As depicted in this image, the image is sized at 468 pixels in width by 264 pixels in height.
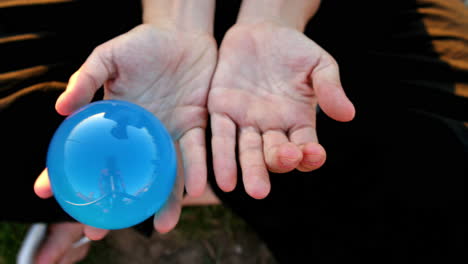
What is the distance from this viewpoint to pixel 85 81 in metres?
1.47

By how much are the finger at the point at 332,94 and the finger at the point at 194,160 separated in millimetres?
530

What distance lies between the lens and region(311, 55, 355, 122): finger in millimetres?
1430

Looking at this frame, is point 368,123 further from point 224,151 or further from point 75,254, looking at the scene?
point 75,254

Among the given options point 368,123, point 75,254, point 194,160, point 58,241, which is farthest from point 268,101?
point 75,254

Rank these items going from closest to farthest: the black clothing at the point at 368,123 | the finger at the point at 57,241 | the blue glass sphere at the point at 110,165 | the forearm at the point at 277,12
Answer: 1. the blue glass sphere at the point at 110,165
2. the black clothing at the point at 368,123
3. the forearm at the point at 277,12
4. the finger at the point at 57,241

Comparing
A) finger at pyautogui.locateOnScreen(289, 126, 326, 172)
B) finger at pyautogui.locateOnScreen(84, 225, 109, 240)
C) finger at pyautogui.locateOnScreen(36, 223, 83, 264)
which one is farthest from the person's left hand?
finger at pyautogui.locateOnScreen(289, 126, 326, 172)

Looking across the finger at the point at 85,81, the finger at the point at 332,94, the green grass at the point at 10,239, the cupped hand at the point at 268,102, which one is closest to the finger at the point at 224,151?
the cupped hand at the point at 268,102

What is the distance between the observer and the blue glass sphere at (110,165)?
1.33 meters

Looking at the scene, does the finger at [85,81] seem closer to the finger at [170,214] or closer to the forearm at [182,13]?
the forearm at [182,13]

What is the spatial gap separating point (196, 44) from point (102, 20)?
491 millimetres

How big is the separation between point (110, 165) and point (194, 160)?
1.17 ft

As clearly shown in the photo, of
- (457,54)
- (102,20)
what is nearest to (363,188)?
(457,54)

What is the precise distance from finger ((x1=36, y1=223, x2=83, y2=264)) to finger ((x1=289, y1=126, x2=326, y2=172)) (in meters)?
1.40

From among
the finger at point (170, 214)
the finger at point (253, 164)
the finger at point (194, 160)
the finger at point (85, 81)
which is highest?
the finger at point (85, 81)
